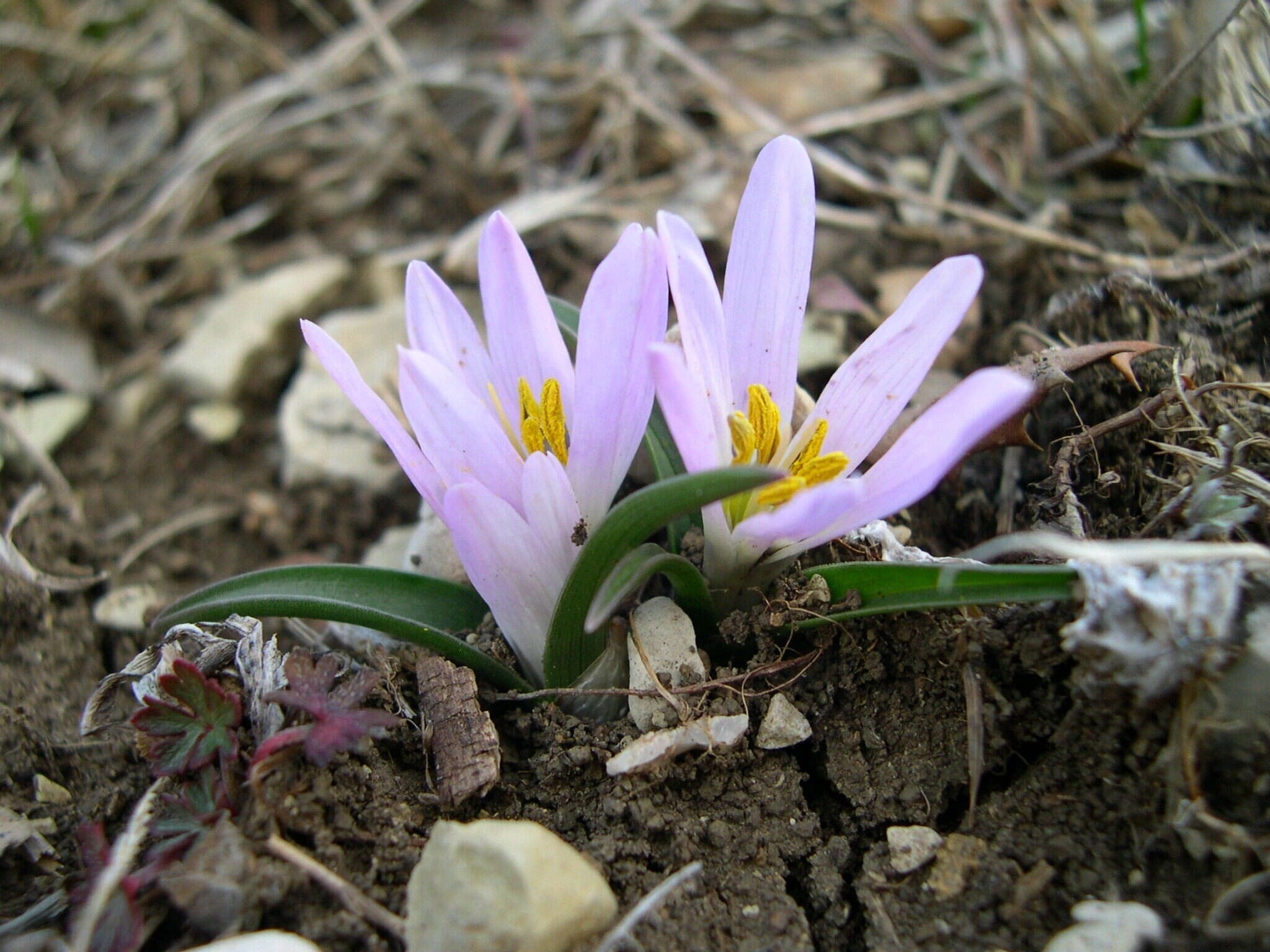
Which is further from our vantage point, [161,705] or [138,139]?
[138,139]

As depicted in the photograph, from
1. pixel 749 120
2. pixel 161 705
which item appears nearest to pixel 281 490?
pixel 161 705

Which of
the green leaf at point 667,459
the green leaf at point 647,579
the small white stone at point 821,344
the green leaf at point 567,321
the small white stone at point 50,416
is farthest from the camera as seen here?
the small white stone at point 50,416

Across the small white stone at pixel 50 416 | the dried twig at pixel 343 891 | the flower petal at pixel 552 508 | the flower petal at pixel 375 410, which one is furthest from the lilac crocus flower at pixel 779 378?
the small white stone at pixel 50 416

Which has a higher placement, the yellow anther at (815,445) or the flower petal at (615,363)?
the flower petal at (615,363)

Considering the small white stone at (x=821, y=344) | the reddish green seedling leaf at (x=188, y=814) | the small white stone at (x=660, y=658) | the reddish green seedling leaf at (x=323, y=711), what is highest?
the small white stone at (x=821, y=344)

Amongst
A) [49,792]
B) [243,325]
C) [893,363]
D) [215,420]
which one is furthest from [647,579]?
[243,325]

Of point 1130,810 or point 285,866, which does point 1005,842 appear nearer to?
point 1130,810

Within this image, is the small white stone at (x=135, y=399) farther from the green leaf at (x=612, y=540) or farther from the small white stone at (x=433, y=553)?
the green leaf at (x=612, y=540)
